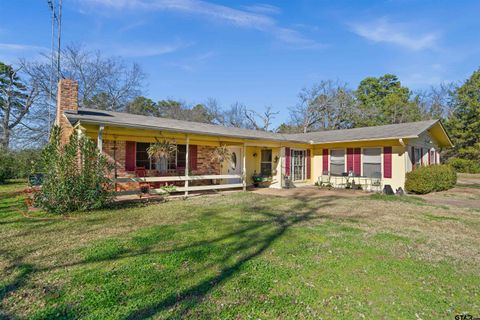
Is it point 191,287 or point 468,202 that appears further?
point 468,202

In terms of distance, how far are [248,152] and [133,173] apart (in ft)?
21.0

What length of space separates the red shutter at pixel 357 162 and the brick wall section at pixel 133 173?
725 cm

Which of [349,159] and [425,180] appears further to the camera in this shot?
[349,159]

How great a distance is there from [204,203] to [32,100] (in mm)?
24210

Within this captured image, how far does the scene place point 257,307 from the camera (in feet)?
8.59

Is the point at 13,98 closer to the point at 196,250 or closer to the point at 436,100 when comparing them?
the point at 196,250

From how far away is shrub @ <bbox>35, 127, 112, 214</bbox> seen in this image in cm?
659

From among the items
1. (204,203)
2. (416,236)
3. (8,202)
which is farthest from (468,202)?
(8,202)

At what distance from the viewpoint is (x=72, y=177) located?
22.1ft

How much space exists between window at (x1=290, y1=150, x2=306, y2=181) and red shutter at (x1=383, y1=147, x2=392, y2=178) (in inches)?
168

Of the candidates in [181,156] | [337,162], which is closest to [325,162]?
[337,162]

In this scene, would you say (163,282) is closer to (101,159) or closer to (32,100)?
(101,159)

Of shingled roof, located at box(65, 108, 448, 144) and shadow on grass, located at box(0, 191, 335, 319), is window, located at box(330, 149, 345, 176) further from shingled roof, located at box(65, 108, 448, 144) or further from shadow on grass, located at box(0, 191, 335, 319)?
shadow on grass, located at box(0, 191, 335, 319)

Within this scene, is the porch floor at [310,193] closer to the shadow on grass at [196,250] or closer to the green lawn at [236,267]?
the shadow on grass at [196,250]
